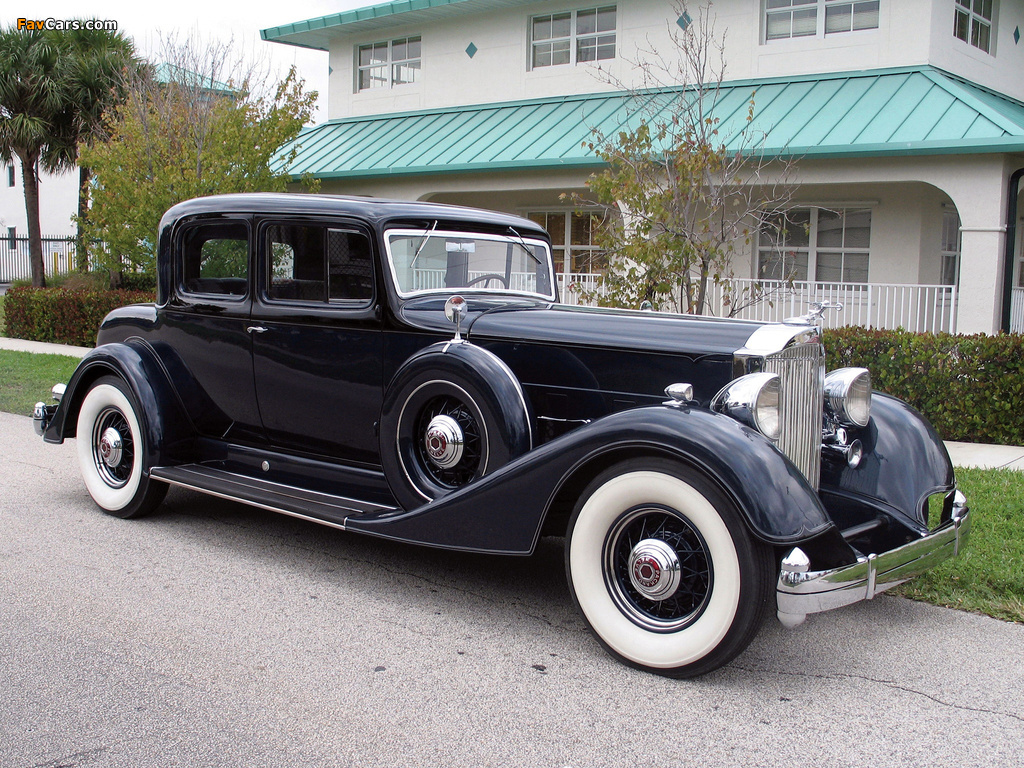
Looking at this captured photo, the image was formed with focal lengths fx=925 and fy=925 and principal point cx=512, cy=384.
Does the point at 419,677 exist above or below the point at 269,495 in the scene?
below

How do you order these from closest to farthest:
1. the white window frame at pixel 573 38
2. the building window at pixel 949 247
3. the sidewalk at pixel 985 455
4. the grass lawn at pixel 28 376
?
the sidewalk at pixel 985 455
the grass lawn at pixel 28 376
the building window at pixel 949 247
the white window frame at pixel 573 38

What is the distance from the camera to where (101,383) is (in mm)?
5508

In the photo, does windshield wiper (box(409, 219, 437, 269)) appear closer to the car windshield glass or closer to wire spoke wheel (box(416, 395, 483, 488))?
the car windshield glass

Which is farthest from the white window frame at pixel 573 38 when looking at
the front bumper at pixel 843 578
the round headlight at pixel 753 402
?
the front bumper at pixel 843 578

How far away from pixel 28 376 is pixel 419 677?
9.55 metres

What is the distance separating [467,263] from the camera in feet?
16.3

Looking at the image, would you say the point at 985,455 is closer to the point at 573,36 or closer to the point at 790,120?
the point at 790,120

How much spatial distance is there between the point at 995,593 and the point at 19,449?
6.86 meters

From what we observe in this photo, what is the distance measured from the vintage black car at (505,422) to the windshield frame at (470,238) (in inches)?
0.6

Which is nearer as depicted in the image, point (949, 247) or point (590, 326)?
point (590, 326)

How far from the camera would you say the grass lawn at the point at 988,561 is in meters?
4.16

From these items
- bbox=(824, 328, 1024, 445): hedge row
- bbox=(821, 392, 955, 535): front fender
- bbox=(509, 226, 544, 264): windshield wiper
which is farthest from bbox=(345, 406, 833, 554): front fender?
bbox=(824, 328, 1024, 445): hedge row

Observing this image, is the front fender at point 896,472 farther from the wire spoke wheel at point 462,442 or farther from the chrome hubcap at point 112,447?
the chrome hubcap at point 112,447

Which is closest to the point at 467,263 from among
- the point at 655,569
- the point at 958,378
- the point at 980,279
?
the point at 655,569
